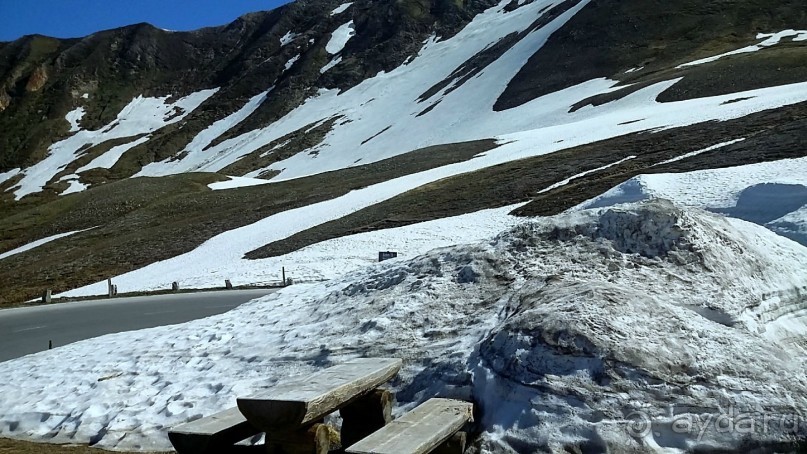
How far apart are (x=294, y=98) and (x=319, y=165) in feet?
158

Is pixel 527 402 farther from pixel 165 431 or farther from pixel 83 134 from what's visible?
pixel 83 134

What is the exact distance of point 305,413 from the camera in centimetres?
452

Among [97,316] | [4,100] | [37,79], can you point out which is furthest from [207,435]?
[37,79]

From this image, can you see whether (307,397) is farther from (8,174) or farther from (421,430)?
(8,174)

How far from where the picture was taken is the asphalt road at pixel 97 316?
15.7 m

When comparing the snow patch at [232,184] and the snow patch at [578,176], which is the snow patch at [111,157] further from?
the snow patch at [578,176]

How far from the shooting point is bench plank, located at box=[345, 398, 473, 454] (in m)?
4.32

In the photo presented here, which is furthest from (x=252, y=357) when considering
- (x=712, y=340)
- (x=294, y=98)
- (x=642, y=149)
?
(x=294, y=98)

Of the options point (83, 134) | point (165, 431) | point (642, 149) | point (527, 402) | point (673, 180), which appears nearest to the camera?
point (527, 402)

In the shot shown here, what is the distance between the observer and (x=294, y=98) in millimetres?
125938

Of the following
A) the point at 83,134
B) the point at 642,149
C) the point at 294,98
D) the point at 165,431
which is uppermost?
the point at 83,134

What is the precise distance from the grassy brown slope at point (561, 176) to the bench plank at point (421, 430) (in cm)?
2145

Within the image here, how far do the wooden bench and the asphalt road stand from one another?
10513 mm

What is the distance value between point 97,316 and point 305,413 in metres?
17.4
